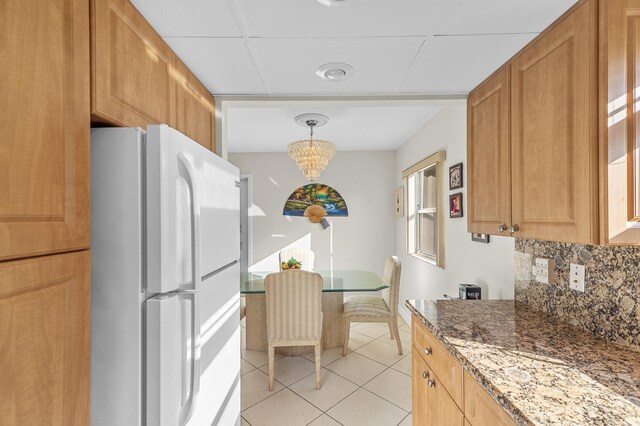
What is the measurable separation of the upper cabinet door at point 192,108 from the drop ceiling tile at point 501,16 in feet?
4.01

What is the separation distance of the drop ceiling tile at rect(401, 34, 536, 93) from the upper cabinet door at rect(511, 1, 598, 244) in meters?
0.11

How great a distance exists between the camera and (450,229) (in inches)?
113

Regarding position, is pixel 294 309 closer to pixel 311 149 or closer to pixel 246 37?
pixel 311 149

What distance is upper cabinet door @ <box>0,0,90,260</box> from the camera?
71cm

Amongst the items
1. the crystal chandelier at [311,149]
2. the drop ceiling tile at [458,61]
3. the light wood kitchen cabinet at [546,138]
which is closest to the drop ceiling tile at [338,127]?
the crystal chandelier at [311,149]

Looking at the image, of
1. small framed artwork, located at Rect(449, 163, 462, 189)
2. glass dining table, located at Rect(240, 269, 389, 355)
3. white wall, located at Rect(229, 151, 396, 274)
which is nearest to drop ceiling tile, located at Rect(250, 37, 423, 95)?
small framed artwork, located at Rect(449, 163, 462, 189)

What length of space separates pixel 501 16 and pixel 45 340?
5.97 ft

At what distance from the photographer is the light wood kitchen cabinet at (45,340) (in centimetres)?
70

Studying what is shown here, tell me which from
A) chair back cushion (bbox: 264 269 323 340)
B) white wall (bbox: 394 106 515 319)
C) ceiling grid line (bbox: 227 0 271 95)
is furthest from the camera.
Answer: chair back cushion (bbox: 264 269 323 340)

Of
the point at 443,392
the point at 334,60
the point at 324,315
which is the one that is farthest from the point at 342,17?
the point at 324,315

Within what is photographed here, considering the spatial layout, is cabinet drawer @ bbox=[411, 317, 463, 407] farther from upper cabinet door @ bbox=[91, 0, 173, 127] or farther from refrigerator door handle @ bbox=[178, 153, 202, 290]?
upper cabinet door @ bbox=[91, 0, 173, 127]

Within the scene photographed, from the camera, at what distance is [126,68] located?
3.73ft

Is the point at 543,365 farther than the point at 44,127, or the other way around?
the point at 543,365

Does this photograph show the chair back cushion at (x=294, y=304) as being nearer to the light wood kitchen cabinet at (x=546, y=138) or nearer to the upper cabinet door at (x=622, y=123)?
the light wood kitchen cabinet at (x=546, y=138)
